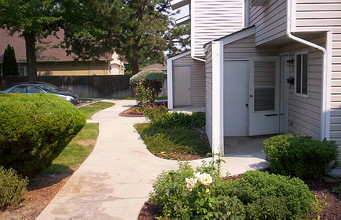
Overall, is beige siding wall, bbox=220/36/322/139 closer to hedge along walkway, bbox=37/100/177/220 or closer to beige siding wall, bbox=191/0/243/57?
hedge along walkway, bbox=37/100/177/220

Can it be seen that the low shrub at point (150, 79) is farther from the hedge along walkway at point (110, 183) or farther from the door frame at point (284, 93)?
the door frame at point (284, 93)

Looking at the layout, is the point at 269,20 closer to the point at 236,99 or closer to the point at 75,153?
the point at 236,99

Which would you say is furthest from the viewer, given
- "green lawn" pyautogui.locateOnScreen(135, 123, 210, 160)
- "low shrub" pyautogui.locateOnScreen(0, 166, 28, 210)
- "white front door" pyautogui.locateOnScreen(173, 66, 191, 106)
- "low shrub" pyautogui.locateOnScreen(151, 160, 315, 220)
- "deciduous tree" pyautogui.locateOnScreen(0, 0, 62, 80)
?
"white front door" pyautogui.locateOnScreen(173, 66, 191, 106)

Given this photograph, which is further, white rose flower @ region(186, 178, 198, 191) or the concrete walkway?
the concrete walkway

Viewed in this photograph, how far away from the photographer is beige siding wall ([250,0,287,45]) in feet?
23.5

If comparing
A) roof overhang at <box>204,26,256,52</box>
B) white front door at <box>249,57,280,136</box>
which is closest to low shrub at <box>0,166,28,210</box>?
roof overhang at <box>204,26,256,52</box>

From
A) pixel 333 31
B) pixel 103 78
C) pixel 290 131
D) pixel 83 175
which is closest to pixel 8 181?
pixel 83 175

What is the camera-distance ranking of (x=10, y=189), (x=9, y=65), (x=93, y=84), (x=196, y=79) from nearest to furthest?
1. (x=10, y=189)
2. (x=196, y=79)
3. (x=93, y=84)
4. (x=9, y=65)

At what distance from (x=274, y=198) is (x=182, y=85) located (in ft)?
51.4

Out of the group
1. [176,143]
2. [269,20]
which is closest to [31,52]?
[176,143]

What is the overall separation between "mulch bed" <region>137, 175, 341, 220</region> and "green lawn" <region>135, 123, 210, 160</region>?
2.98 meters

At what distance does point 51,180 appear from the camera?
6.94 metres

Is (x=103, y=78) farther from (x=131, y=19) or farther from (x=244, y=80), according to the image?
(x=244, y=80)

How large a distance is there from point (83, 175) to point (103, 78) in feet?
79.8
